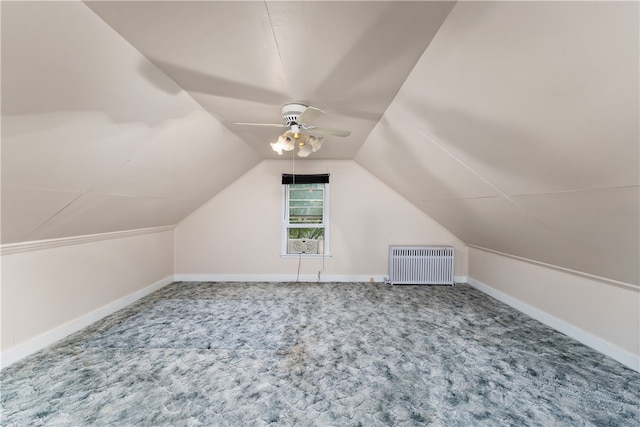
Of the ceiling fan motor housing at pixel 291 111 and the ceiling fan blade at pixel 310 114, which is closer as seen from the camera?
the ceiling fan blade at pixel 310 114

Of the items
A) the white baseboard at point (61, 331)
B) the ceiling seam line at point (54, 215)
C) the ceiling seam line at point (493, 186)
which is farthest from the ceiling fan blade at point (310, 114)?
the white baseboard at point (61, 331)

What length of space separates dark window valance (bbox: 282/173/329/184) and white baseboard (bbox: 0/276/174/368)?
2684 millimetres

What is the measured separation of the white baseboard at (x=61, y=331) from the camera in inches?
85.0

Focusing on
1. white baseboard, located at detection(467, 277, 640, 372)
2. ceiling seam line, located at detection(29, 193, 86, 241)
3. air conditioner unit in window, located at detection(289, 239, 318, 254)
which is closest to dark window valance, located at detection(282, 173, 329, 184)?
air conditioner unit in window, located at detection(289, 239, 318, 254)

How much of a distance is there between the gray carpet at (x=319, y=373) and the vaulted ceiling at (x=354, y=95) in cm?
100

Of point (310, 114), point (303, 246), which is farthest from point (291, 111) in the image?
point (303, 246)

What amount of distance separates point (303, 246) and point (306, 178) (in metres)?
1.17

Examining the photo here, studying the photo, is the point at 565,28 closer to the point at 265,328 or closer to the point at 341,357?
the point at 341,357

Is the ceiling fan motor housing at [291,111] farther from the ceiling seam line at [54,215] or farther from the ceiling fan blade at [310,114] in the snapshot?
the ceiling seam line at [54,215]

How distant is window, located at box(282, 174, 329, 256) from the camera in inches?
184

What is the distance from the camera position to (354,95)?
2096 millimetres

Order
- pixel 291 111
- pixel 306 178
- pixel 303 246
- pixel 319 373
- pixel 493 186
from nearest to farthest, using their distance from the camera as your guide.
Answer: pixel 319 373 → pixel 291 111 → pixel 493 186 → pixel 306 178 → pixel 303 246

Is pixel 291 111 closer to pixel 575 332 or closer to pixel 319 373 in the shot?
pixel 319 373

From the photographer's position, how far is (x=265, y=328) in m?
2.86
